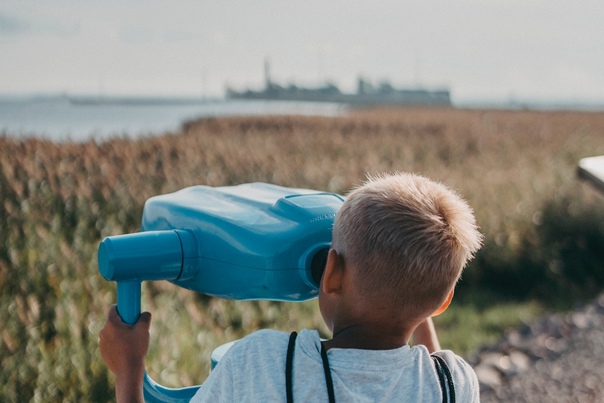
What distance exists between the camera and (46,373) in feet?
10.5

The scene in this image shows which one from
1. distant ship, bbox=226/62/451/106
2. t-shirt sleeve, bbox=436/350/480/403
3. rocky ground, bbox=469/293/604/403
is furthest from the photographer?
distant ship, bbox=226/62/451/106

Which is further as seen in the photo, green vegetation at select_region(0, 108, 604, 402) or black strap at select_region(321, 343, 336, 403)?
green vegetation at select_region(0, 108, 604, 402)

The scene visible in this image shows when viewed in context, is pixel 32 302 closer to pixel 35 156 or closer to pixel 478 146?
pixel 35 156

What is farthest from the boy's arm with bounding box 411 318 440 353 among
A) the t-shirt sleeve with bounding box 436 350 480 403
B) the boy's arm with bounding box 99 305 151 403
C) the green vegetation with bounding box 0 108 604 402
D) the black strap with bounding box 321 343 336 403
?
the green vegetation with bounding box 0 108 604 402

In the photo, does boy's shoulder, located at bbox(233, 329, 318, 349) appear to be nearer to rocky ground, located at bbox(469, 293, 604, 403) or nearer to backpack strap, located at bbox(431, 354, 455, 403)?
backpack strap, located at bbox(431, 354, 455, 403)

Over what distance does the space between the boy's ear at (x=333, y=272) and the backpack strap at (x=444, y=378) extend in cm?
24

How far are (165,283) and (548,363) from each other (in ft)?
7.86

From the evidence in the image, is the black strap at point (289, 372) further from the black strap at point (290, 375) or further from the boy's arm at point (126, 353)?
the boy's arm at point (126, 353)

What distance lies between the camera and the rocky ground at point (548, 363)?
160 inches

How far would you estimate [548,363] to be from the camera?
4496 mm

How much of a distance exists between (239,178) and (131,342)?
6.68m

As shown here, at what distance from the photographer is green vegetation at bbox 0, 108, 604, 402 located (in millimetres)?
3441

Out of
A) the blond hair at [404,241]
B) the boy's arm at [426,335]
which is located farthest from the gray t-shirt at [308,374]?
the boy's arm at [426,335]

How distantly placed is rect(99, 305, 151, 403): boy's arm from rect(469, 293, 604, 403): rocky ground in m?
3.00
